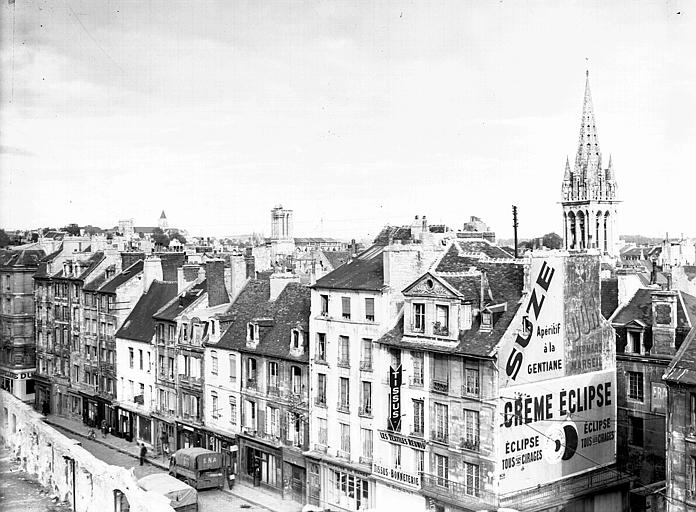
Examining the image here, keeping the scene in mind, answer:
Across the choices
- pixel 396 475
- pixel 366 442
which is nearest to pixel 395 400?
pixel 366 442

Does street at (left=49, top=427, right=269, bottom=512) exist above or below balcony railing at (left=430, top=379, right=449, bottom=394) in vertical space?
below

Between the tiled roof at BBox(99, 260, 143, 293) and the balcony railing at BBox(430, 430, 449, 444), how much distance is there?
37.3 meters

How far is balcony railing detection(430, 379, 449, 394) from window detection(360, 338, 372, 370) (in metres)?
4.50

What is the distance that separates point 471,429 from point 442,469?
9.37 feet

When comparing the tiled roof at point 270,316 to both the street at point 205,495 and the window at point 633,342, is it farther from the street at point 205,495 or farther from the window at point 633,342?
the window at point 633,342

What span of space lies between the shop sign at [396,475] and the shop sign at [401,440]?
A: 146cm

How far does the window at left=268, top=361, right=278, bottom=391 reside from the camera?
49656 millimetres

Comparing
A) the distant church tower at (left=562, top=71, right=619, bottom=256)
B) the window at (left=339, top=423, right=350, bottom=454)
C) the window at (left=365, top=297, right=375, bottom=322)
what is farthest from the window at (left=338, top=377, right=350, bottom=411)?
the distant church tower at (left=562, top=71, right=619, bottom=256)

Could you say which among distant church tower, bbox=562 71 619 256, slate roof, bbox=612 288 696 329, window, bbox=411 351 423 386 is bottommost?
window, bbox=411 351 423 386

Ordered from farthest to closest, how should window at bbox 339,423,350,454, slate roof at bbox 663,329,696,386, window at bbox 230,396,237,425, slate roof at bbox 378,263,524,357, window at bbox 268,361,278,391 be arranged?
window at bbox 230,396,237,425 → window at bbox 268,361,278,391 → window at bbox 339,423,350,454 → slate roof at bbox 378,263,524,357 → slate roof at bbox 663,329,696,386

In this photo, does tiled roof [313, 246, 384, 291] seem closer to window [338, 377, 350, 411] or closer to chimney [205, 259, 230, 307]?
window [338, 377, 350, 411]

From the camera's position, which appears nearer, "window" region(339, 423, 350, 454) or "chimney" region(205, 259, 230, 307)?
"window" region(339, 423, 350, 454)

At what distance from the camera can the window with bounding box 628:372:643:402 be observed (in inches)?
1873

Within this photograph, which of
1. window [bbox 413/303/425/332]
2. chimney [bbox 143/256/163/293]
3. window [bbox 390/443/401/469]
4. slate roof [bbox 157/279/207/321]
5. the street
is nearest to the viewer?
window [bbox 413/303/425/332]
